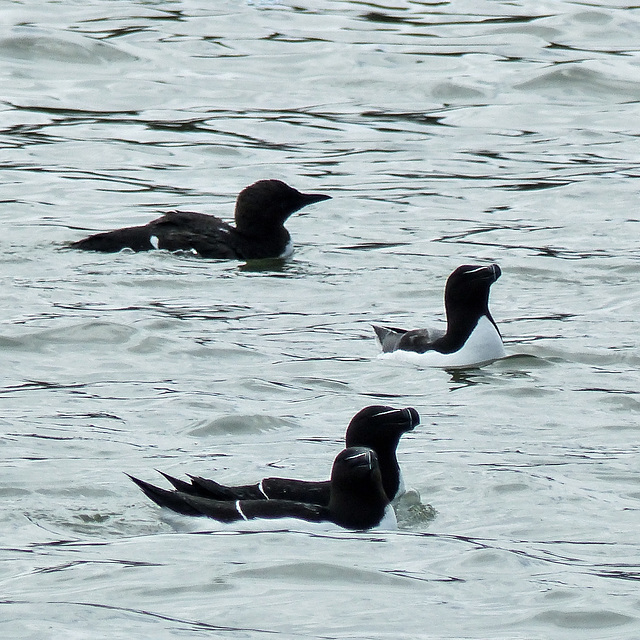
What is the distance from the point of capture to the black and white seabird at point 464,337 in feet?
36.0

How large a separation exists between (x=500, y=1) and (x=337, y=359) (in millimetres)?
15556

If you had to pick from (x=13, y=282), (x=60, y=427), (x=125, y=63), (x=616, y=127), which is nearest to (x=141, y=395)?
(x=60, y=427)

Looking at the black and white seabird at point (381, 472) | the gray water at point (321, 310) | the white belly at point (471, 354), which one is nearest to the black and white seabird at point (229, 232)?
the gray water at point (321, 310)

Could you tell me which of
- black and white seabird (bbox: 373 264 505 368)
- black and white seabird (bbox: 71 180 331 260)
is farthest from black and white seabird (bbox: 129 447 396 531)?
black and white seabird (bbox: 71 180 331 260)

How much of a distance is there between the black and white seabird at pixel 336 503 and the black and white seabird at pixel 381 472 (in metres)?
0.07

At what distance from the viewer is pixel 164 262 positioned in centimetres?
1369

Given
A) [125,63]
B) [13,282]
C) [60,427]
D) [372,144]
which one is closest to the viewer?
[60,427]

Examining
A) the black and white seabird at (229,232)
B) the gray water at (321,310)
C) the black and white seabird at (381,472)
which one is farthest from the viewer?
the black and white seabird at (229,232)

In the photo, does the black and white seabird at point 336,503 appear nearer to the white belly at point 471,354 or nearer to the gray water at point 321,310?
the gray water at point 321,310

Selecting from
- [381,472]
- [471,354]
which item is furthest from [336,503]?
[471,354]

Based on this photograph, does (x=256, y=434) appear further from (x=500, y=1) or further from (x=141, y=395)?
(x=500, y=1)

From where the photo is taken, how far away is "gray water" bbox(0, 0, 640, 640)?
6383 mm

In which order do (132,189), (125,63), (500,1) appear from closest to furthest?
1. (132,189)
2. (125,63)
3. (500,1)

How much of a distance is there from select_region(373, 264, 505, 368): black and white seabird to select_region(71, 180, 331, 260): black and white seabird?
3.14 m
